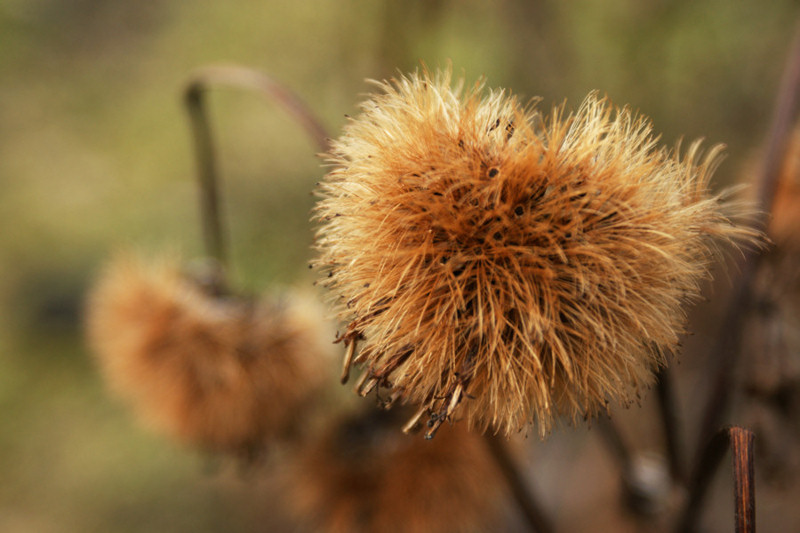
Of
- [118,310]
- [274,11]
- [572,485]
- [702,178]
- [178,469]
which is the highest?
[274,11]

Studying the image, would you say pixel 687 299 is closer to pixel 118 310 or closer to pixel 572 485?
pixel 118 310

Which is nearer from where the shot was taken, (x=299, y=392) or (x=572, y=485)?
(x=299, y=392)

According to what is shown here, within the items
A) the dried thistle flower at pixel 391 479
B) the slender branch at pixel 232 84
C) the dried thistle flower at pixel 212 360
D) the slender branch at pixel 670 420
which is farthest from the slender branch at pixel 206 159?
the slender branch at pixel 670 420

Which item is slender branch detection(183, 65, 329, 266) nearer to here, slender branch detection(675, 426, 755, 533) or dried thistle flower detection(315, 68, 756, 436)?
dried thistle flower detection(315, 68, 756, 436)

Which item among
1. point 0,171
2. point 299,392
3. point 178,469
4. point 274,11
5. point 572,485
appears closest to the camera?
point 299,392

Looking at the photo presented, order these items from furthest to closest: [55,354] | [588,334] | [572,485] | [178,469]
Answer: [55,354] → [178,469] → [572,485] → [588,334]

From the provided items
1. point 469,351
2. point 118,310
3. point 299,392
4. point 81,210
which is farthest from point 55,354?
point 469,351
